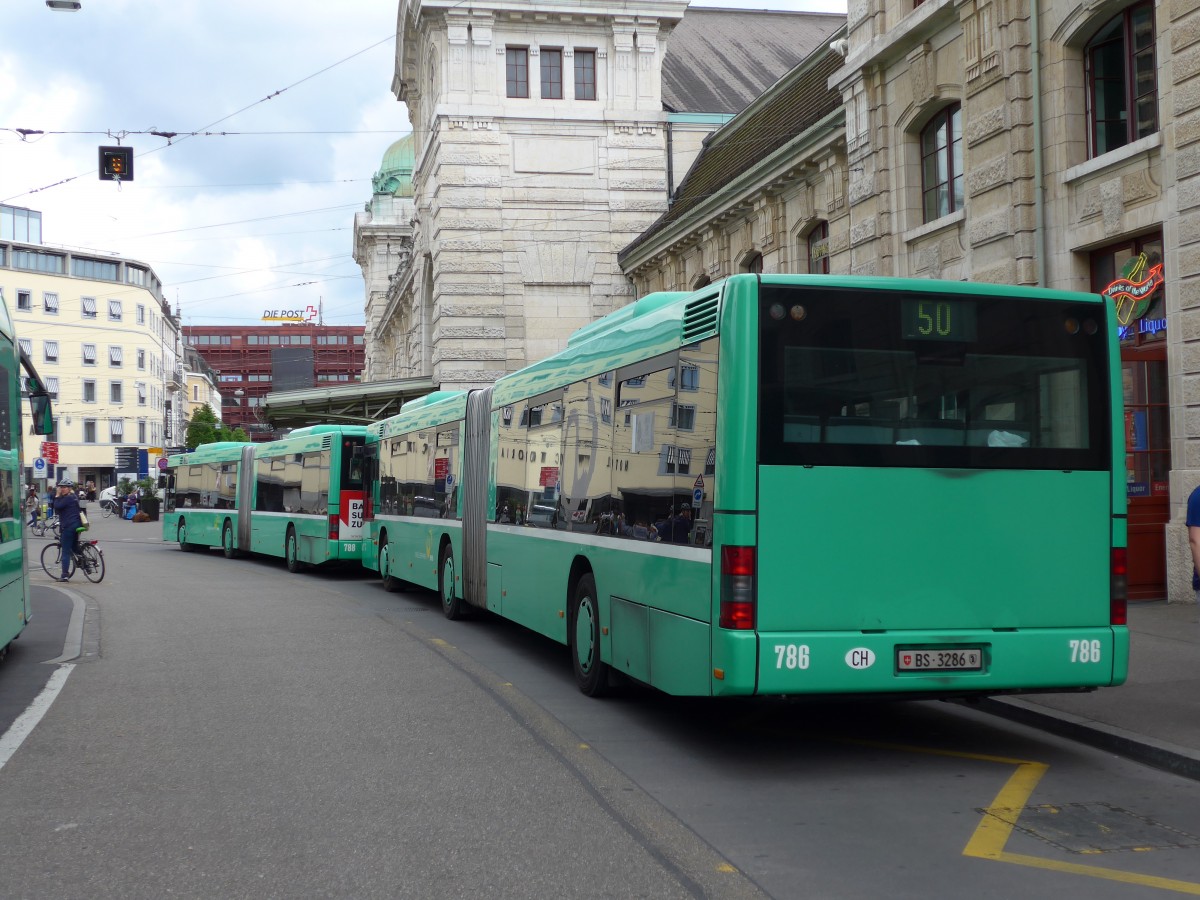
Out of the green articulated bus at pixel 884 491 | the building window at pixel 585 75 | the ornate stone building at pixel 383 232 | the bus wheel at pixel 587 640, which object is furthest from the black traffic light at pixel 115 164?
the ornate stone building at pixel 383 232

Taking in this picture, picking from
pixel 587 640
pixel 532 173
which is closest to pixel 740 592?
pixel 587 640

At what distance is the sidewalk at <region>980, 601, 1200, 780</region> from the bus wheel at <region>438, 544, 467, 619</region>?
7507mm

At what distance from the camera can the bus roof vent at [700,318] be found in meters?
7.39

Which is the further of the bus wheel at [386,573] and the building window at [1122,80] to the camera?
the bus wheel at [386,573]

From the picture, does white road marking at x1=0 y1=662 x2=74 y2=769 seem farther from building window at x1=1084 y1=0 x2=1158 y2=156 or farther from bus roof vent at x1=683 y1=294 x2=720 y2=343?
building window at x1=1084 y1=0 x2=1158 y2=156

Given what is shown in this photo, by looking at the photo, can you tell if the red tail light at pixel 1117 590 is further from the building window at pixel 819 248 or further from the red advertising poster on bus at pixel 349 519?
the red advertising poster on bus at pixel 349 519

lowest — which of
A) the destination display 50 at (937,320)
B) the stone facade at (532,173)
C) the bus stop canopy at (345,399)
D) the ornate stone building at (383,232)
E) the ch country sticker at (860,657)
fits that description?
the ch country sticker at (860,657)

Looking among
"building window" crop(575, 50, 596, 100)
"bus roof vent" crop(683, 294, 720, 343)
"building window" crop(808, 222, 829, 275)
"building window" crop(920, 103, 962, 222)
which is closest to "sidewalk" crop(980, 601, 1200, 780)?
"bus roof vent" crop(683, 294, 720, 343)

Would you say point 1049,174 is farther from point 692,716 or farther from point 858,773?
point 858,773

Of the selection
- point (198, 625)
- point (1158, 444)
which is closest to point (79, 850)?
point (198, 625)

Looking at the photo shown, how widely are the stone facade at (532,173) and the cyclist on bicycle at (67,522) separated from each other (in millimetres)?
17049

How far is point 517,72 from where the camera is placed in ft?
129

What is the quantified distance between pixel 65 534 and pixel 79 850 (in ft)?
62.7

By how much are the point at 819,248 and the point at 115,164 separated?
1230 centimetres
